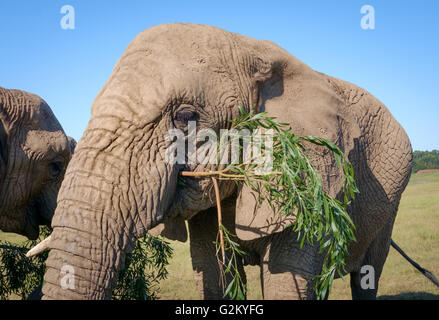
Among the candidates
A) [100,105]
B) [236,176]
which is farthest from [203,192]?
[100,105]

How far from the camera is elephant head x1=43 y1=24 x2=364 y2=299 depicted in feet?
7.63

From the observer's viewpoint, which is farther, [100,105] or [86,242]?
[100,105]

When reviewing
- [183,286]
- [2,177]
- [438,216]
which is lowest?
[438,216]

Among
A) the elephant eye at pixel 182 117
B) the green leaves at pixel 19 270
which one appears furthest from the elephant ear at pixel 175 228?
the green leaves at pixel 19 270

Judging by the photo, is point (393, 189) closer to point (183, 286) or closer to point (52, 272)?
point (52, 272)

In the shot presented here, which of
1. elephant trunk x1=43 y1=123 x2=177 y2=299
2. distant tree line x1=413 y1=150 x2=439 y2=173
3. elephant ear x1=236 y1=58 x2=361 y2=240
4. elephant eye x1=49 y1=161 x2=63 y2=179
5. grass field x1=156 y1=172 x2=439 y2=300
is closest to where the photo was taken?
elephant trunk x1=43 y1=123 x2=177 y2=299

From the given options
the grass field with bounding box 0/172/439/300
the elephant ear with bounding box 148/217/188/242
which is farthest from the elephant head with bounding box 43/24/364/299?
the grass field with bounding box 0/172/439/300

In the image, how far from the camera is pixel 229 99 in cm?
280

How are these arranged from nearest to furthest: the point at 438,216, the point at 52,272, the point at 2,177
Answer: the point at 52,272
the point at 2,177
the point at 438,216

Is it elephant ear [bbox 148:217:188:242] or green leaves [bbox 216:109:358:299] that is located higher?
green leaves [bbox 216:109:358:299]

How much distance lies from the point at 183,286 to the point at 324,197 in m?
5.38

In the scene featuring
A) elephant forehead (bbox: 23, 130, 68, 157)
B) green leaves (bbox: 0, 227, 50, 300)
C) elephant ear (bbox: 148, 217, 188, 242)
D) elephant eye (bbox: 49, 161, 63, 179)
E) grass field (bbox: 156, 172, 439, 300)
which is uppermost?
elephant forehead (bbox: 23, 130, 68, 157)

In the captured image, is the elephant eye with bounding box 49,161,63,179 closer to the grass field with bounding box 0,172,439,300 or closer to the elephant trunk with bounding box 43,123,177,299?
the elephant trunk with bounding box 43,123,177,299
